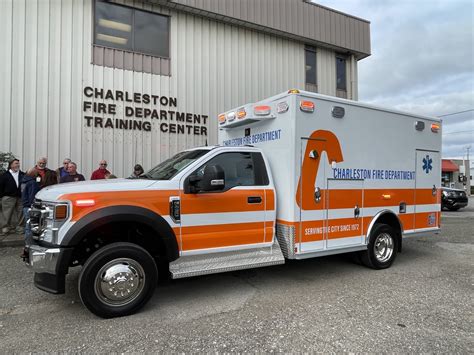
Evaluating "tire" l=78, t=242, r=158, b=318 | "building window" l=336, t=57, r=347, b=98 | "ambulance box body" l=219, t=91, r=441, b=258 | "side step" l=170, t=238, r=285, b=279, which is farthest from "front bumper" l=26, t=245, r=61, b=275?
"building window" l=336, t=57, r=347, b=98

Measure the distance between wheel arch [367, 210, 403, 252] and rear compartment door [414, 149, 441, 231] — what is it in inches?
21.9

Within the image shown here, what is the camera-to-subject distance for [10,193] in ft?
25.7

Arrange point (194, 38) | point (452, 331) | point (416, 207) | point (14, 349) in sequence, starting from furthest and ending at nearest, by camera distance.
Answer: point (194, 38) → point (416, 207) → point (452, 331) → point (14, 349)

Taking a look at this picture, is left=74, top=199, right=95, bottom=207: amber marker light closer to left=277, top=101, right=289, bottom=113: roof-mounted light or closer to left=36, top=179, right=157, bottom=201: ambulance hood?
left=36, top=179, right=157, bottom=201: ambulance hood

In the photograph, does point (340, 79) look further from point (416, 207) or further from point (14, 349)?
point (14, 349)

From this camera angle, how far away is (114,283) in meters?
3.67

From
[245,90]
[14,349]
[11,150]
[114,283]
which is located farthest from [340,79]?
[14,349]

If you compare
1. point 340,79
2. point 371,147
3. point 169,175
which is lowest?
point 169,175

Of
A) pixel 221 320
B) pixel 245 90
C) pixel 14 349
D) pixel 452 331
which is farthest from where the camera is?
pixel 245 90

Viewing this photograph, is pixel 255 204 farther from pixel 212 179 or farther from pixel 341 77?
pixel 341 77

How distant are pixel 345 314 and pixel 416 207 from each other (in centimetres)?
339

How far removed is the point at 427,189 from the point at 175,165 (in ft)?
16.1

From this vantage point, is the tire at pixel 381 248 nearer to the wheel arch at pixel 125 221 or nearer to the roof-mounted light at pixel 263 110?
the roof-mounted light at pixel 263 110

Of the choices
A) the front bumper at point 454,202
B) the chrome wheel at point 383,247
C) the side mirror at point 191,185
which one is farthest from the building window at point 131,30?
the front bumper at point 454,202
